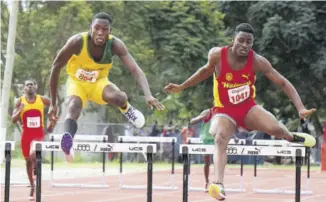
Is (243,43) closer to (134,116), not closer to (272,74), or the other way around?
(272,74)

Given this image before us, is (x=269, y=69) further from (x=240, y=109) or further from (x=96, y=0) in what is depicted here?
(x=96, y=0)

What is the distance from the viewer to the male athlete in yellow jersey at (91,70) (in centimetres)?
889

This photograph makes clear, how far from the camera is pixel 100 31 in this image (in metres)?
8.83

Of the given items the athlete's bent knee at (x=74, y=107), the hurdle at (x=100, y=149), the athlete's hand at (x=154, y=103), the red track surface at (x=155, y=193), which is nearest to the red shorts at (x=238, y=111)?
the athlete's hand at (x=154, y=103)

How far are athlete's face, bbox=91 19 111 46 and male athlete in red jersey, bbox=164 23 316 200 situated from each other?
115 centimetres

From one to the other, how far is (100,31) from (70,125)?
1103mm

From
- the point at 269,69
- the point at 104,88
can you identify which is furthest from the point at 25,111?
the point at 269,69

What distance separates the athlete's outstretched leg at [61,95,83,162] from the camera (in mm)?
8891

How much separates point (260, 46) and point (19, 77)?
29.8 feet

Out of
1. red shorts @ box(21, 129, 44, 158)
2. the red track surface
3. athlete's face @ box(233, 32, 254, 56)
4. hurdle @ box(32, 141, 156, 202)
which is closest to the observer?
athlete's face @ box(233, 32, 254, 56)

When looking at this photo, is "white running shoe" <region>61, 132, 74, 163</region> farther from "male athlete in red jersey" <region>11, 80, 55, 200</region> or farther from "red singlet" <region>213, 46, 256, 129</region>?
"male athlete in red jersey" <region>11, 80, 55, 200</region>

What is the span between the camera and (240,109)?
8.96 meters

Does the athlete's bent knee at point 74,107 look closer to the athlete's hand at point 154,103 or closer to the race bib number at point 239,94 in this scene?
the athlete's hand at point 154,103

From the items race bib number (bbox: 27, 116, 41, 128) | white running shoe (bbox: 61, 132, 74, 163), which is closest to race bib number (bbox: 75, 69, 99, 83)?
white running shoe (bbox: 61, 132, 74, 163)
